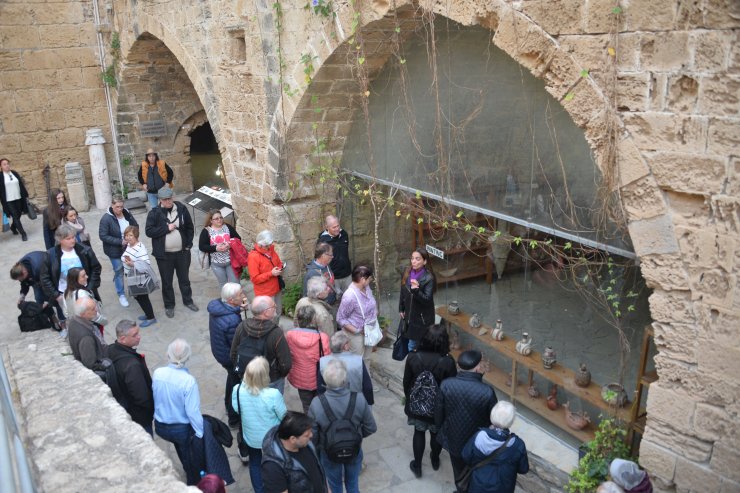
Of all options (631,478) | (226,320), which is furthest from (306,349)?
(631,478)

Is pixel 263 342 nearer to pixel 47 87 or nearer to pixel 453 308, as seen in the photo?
pixel 453 308

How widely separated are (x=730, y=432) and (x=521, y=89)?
2.67 meters

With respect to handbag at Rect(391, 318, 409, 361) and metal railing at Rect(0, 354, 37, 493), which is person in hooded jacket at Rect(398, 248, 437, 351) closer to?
handbag at Rect(391, 318, 409, 361)

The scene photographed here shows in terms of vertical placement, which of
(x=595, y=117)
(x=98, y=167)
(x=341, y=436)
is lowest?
(x=341, y=436)

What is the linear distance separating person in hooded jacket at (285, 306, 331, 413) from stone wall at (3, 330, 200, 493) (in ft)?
4.90

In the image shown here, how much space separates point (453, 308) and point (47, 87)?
8.95 meters

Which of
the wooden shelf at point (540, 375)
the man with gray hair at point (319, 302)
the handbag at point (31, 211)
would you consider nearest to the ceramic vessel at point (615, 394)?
the wooden shelf at point (540, 375)

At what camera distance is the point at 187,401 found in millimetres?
4039

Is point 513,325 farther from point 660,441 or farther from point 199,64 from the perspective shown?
point 199,64

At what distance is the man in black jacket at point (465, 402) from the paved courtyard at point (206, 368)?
2.70 feet

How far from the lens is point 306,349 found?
15.3ft

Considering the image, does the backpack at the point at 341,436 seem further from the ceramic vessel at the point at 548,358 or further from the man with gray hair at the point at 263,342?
the ceramic vessel at the point at 548,358

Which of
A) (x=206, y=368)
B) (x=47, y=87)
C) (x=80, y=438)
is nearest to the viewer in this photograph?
(x=80, y=438)

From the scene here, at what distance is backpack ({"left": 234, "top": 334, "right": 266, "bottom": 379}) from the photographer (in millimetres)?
4477
